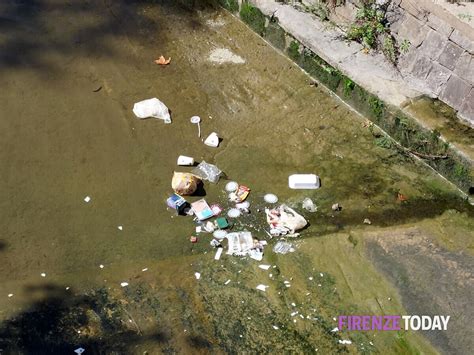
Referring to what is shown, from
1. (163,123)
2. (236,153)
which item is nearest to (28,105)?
(163,123)

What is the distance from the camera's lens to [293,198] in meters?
4.80

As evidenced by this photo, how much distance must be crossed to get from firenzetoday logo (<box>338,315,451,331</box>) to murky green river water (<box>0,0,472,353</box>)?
0.84ft

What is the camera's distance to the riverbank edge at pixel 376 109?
4.96 metres

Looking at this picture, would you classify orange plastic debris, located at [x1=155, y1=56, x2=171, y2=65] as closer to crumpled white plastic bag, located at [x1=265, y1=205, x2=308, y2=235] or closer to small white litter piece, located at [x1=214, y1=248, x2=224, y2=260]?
crumpled white plastic bag, located at [x1=265, y1=205, x2=308, y2=235]

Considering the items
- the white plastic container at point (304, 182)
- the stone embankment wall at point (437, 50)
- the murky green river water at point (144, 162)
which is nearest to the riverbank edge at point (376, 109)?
Result: the murky green river water at point (144, 162)

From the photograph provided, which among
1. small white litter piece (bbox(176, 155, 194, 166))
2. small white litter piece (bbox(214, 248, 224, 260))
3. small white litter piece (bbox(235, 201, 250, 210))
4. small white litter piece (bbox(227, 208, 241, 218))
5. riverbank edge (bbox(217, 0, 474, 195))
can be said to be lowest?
small white litter piece (bbox(214, 248, 224, 260))

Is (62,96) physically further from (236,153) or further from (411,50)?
(411,50)

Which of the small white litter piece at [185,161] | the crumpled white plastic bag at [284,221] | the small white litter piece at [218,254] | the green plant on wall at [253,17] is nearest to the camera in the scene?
the small white litter piece at [218,254]

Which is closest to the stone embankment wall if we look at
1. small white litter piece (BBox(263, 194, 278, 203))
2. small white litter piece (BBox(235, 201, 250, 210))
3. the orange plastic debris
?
small white litter piece (BBox(263, 194, 278, 203))

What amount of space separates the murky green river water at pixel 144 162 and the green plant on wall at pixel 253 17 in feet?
0.29

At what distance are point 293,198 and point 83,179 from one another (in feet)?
5.44

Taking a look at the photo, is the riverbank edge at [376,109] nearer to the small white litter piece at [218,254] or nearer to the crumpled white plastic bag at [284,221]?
the crumpled white plastic bag at [284,221]

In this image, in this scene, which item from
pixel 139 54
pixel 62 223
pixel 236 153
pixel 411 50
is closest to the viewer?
pixel 62 223

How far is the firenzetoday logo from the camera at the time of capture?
408 cm
